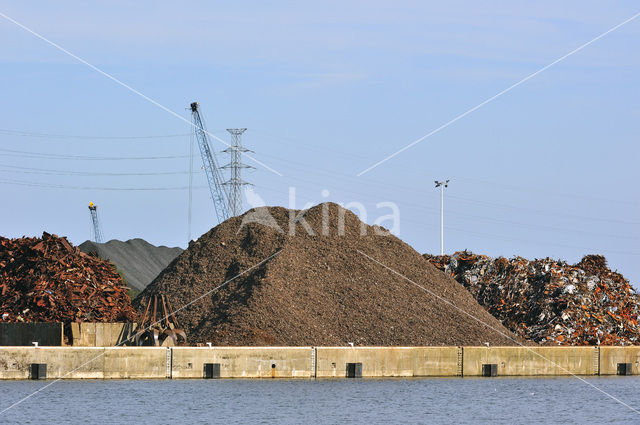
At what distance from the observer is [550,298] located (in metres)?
67.2

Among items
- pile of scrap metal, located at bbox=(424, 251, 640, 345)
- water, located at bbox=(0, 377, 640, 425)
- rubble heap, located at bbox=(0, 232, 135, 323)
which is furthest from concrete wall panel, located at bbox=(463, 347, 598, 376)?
rubble heap, located at bbox=(0, 232, 135, 323)

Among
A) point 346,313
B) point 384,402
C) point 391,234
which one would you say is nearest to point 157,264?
point 391,234

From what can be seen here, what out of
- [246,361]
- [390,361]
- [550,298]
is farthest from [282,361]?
[550,298]

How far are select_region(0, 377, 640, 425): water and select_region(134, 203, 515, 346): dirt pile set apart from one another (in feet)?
14.8

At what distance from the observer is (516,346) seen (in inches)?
2304

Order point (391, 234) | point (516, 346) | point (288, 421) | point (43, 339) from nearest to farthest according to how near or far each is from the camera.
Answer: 1. point (288, 421)
2. point (43, 339)
3. point (516, 346)
4. point (391, 234)

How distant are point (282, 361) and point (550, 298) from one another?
23825 mm

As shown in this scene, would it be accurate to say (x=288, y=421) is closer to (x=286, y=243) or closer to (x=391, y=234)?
(x=286, y=243)

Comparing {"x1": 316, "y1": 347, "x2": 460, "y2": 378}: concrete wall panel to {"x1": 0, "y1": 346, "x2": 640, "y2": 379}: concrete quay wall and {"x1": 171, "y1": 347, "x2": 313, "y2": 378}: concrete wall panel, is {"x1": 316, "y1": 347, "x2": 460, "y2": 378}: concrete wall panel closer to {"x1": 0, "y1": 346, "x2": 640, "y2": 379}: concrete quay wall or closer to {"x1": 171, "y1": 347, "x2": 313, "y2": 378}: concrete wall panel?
{"x1": 0, "y1": 346, "x2": 640, "y2": 379}: concrete quay wall

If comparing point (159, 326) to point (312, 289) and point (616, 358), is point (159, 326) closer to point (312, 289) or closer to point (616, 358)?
point (312, 289)

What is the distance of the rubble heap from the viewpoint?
52.7 m

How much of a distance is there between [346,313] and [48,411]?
22.4 meters

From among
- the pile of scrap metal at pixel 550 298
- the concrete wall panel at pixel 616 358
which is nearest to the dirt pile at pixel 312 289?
the pile of scrap metal at pixel 550 298

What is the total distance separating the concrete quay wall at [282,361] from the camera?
159 ft
